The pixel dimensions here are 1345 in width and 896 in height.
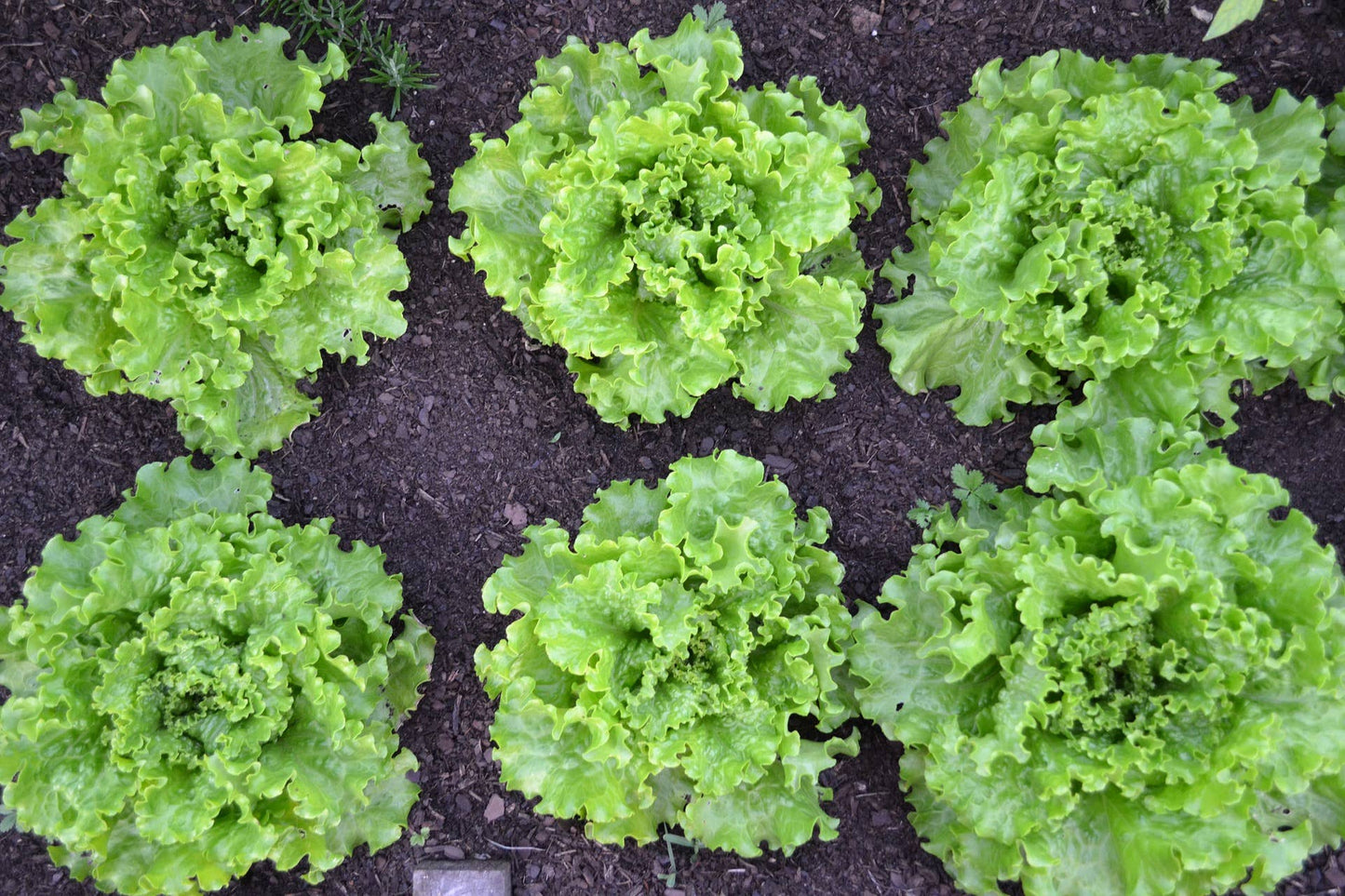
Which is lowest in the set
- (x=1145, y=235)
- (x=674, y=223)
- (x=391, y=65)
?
(x=674, y=223)

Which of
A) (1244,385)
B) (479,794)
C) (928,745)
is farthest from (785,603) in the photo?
(1244,385)

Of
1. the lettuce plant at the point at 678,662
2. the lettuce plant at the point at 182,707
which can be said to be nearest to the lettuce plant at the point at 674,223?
the lettuce plant at the point at 678,662

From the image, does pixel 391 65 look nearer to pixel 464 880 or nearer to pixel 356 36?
pixel 356 36

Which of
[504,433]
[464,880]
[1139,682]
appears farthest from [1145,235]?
[464,880]

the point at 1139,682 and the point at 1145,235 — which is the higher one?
the point at 1145,235

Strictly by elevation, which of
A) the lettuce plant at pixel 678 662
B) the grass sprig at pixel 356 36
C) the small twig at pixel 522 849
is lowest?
the small twig at pixel 522 849

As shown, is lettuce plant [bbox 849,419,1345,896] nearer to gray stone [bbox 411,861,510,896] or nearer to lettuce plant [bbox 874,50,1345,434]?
lettuce plant [bbox 874,50,1345,434]

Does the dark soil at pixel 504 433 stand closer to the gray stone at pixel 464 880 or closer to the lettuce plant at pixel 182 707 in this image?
the gray stone at pixel 464 880
